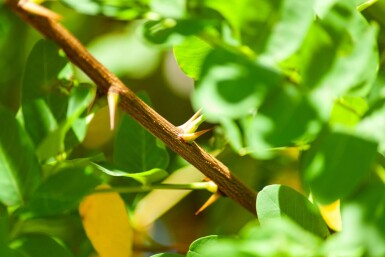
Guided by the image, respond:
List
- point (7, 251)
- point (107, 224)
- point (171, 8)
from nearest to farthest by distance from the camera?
1. point (171, 8)
2. point (7, 251)
3. point (107, 224)

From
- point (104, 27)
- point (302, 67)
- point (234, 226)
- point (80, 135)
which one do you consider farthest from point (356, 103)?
point (104, 27)

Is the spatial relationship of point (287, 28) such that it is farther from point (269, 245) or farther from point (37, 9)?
point (37, 9)

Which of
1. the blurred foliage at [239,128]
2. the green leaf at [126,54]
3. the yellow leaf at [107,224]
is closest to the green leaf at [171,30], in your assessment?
the blurred foliage at [239,128]

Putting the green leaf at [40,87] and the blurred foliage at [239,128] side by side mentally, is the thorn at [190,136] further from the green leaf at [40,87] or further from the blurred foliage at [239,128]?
the green leaf at [40,87]

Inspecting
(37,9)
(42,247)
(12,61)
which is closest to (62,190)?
(42,247)

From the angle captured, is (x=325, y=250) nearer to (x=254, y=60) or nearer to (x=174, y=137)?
(x=254, y=60)

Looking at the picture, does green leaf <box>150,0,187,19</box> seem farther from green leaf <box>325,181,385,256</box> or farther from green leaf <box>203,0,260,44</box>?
green leaf <box>325,181,385,256</box>
